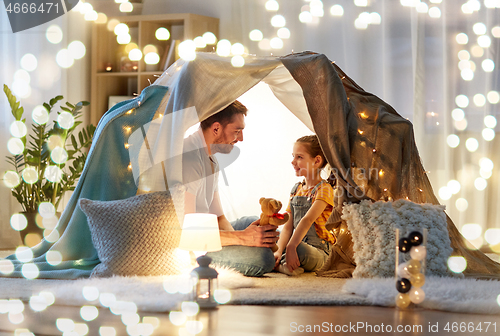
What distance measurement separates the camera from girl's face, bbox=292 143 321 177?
101 inches

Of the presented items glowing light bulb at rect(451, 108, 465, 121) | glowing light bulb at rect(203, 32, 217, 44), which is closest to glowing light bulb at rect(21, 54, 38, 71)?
glowing light bulb at rect(203, 32, 217, 44)

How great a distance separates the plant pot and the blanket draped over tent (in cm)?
86

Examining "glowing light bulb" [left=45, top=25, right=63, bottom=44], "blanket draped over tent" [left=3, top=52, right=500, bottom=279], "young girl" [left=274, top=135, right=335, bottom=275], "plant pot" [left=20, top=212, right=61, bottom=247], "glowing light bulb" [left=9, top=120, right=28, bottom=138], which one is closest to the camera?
"blanket draped over tent" [left=3, top=52, right=500, bottom=279]

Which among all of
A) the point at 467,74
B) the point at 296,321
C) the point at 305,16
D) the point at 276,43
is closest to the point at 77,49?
the point at 276,43

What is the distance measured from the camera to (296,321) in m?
1.49

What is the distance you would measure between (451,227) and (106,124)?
1.63m

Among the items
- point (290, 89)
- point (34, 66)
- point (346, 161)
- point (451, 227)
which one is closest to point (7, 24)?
point (34, 66)

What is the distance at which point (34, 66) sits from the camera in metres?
3.70

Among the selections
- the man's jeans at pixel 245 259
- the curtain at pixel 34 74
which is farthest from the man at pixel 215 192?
the curtain at pixel 34 74

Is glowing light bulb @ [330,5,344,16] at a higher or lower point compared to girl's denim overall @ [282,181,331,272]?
higher

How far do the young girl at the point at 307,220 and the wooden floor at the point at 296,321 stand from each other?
0.68 meters

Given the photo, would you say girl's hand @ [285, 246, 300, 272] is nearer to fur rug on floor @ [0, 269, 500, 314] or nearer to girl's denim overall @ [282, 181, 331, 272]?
girl's denim overall @ [282, 181, 331, 272]

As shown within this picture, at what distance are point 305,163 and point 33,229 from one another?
176cm

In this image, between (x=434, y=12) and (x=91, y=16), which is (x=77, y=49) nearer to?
(x=91, y=16)
